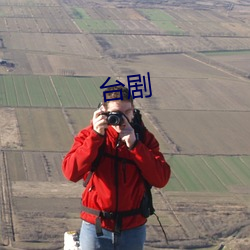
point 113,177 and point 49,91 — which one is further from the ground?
point 113,177

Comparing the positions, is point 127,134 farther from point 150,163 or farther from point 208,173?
point 208,173

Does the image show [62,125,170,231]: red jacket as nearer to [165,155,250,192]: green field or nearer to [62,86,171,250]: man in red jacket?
[62,86,171,250]: man in red jacket

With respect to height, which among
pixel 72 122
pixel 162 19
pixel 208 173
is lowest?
pixel 162 19

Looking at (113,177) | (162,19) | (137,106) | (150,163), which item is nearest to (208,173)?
(137,106)

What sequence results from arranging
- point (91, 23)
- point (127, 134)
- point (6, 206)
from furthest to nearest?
1. point (91, 23)
2. point (6, 206)
3. point (127, 134)

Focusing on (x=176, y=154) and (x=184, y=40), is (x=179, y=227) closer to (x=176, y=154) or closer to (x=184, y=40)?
(x=176, y=154)

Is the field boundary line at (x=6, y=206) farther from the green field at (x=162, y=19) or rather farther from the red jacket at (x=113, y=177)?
the green field at (x=162, y=19)

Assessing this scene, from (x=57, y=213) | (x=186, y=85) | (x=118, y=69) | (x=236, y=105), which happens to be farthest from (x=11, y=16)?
(x=57, y=213)
